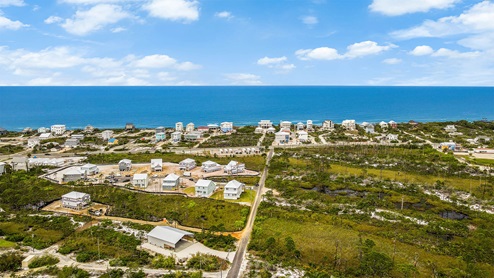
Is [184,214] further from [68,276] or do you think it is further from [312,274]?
[312,274]

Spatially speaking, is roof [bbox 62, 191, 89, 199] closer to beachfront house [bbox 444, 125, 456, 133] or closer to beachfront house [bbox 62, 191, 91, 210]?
beachfront house [bbox 62, 191, 91, 210]

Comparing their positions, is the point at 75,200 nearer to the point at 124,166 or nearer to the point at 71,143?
the point at 124,166

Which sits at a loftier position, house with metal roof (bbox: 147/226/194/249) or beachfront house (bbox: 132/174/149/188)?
beachfront house (bbox: 132/174/149/188)

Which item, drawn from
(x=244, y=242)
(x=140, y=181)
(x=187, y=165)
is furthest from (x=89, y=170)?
(x=244, y=242)

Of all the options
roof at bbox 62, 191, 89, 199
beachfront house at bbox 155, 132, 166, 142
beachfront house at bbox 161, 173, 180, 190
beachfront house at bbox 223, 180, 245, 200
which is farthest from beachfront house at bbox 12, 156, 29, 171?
beachfront house at bbox 223, 180, 245, 200

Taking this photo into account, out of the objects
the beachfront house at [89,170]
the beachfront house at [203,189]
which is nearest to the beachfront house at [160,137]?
the beachfront house at [89,170]

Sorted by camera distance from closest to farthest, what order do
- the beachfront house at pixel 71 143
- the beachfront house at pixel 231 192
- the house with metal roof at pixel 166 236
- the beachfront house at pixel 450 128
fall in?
the house with metal roof at pixel 166 236 → the beachfront house at pixel 231 192 → the beachfront house at pixel 71 143 → the beachfront house at pixel 450 128

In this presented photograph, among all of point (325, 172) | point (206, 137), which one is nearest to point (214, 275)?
point (325, 172)

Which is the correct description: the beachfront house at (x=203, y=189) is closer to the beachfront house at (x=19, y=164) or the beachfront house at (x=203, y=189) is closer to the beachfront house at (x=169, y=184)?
the beachfront house at (x=169, y=184)
